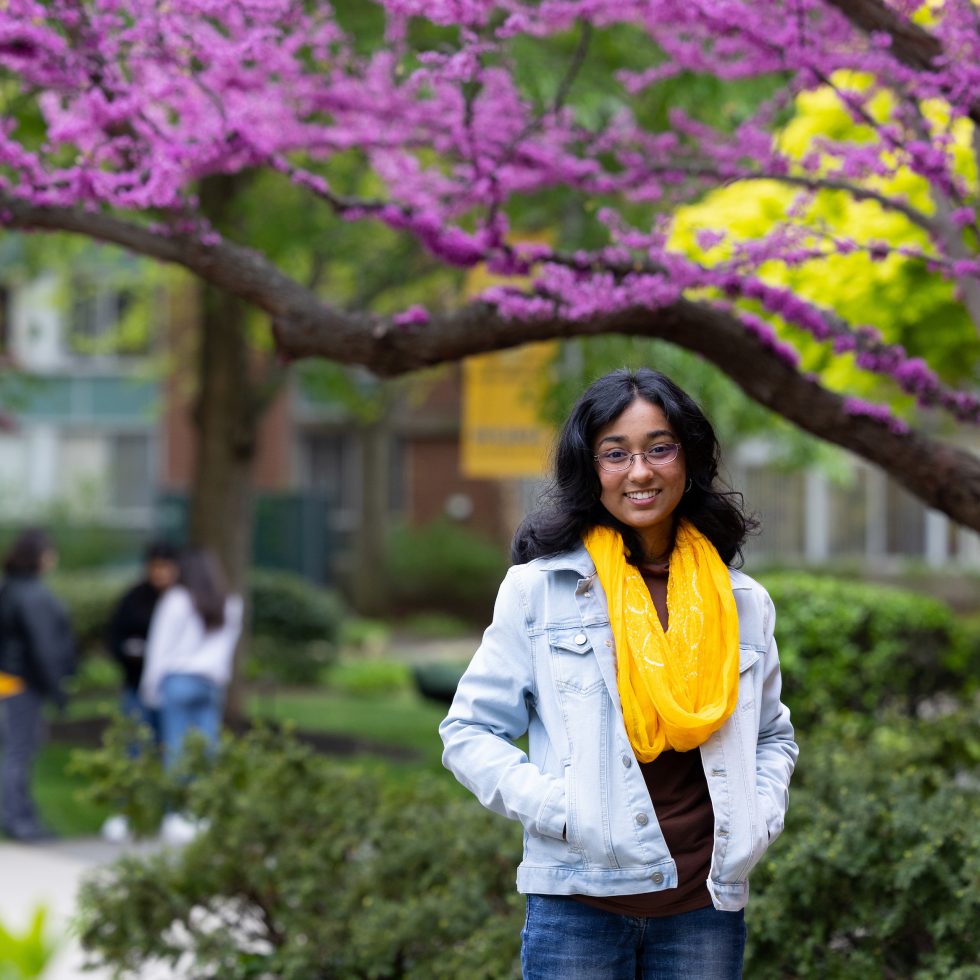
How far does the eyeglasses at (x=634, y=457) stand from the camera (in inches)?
116

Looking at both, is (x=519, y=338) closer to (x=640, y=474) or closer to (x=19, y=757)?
(x=640, y=474)

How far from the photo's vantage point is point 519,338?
4.82 metres

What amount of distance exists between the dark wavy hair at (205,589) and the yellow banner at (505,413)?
249cm

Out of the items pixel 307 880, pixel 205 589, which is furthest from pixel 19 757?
pixel 307 880

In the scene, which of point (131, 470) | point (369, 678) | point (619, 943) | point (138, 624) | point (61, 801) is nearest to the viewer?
point (619, 943)

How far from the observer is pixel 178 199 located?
4801 millimetres

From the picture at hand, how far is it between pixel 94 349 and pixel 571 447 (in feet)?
61.4

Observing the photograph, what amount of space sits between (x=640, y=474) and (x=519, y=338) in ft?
6.44

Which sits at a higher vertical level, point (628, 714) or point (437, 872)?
point (628, 714)

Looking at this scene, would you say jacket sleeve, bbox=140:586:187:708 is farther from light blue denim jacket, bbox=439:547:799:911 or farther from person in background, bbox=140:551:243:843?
light blue denim jacket, bbox=439:547:799:911

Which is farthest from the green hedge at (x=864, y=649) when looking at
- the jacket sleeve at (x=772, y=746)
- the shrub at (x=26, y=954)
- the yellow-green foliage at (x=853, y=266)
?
the shrub at (x=26, y=954)

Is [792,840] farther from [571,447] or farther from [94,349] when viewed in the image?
[94,349]

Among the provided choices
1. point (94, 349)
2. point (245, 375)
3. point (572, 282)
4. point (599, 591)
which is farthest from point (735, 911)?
point (94, 349)

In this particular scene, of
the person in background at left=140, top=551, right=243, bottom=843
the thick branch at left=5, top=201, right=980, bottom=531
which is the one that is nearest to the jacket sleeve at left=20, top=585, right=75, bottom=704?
the person in background at left=140, top=551, right=243, bottom=843
